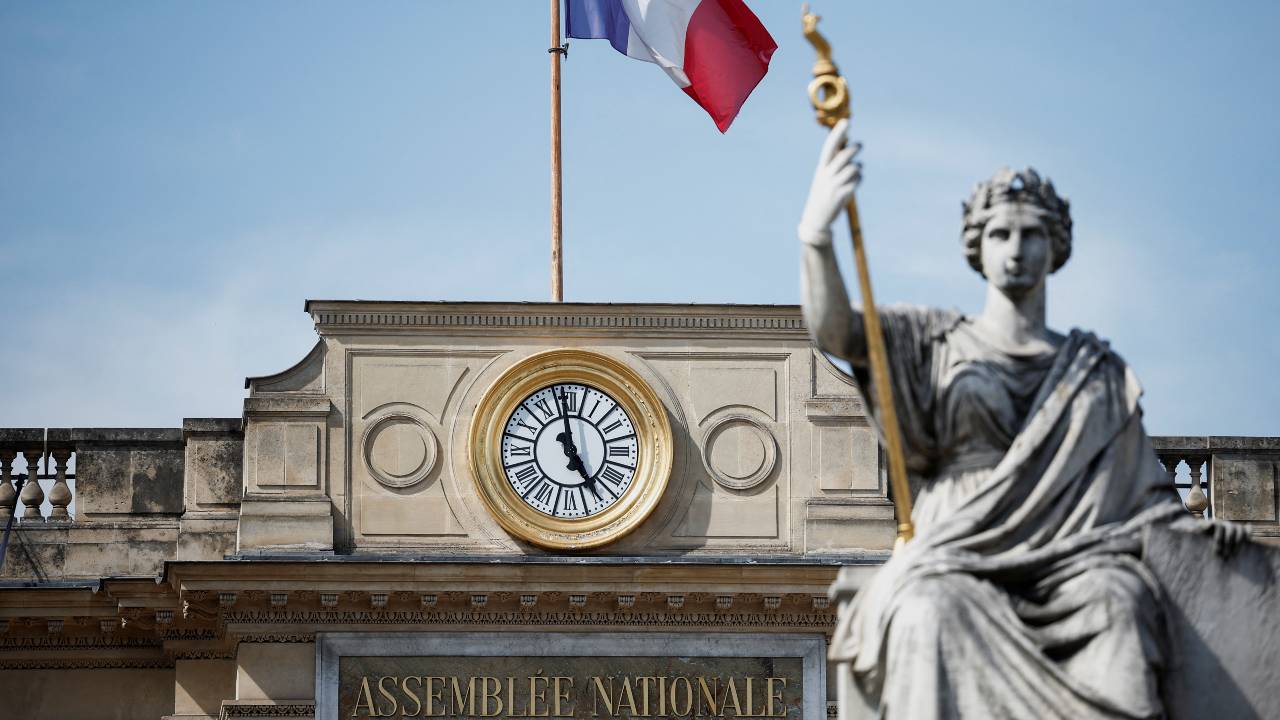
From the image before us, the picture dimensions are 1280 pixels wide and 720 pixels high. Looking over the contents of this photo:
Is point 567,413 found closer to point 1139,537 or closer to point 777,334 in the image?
point 777,334

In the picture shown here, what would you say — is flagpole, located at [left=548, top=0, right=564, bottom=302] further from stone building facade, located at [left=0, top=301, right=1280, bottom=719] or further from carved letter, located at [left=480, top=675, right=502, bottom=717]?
carved letter, located at [left=480, top=675, right=502, bottom=717]

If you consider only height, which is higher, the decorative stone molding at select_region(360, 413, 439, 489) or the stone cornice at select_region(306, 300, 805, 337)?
the stone cornice at select_region(306, 300, 805, 337)

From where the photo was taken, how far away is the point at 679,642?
2845cm

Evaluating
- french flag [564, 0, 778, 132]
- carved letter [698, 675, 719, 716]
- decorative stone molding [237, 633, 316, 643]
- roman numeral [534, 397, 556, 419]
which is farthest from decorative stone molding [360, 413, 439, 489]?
french flag [564, 0, 778, 132]

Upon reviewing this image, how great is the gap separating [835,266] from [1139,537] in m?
1.03

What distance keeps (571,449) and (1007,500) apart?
811 inches

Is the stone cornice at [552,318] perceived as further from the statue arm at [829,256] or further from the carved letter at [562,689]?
the statue arm at [829,256]

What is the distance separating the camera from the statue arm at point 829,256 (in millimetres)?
8219

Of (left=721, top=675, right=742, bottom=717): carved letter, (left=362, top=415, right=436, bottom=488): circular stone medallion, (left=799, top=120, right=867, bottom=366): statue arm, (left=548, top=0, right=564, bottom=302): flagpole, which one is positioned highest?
(left=548, top=0, right=564, bottom=302): flagpole

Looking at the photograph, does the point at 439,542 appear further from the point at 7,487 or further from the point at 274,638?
the point at 7,487

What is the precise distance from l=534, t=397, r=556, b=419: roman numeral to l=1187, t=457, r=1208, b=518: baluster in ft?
19.3

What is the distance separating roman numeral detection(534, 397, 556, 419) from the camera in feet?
94.6

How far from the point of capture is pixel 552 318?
28.9 metres

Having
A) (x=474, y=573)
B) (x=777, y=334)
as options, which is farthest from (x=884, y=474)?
(x=474, y=573)
